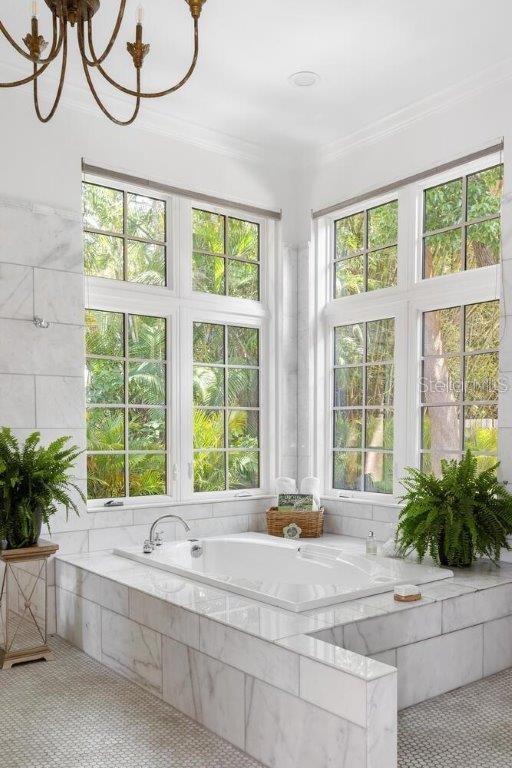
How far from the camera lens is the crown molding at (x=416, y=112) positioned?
3673 mm

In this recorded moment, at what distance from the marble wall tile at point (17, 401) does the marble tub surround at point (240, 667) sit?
2.70 feet

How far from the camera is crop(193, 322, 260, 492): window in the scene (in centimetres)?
452

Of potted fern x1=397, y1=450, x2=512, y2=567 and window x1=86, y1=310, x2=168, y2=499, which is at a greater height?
window x1=86, y1=310, x2=168, y2=499

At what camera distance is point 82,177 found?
13.2ft

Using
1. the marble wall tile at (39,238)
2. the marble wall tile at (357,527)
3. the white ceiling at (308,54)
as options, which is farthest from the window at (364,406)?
the marble wall tile at (39,238)

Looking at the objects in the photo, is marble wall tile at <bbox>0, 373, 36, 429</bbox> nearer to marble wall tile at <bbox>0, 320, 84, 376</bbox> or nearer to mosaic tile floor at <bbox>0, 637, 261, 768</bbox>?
marble wall tile at <bbox>0, 320, 84, 376</bbox>

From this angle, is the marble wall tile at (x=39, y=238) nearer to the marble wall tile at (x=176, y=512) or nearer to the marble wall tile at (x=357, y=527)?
the marble wall tile at (x=176, y=512)

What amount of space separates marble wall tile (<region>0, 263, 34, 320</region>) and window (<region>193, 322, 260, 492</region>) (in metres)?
1.15

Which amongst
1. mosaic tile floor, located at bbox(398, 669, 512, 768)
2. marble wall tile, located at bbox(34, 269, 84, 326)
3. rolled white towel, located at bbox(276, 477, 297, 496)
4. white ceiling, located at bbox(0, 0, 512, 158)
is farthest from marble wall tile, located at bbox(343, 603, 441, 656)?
white ceiling, located at bbox(0, 0, 512, 158)

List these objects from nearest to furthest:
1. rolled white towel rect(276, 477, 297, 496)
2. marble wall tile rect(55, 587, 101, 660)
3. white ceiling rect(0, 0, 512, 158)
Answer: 1. white ceiling rect(0, 0, 512, 158)
2. marble wall tile rect(55, 587, 101, 660)
3. rolled white towel rect(276, 477, 297, 496)

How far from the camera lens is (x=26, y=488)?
328 cm

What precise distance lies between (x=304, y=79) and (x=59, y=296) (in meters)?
→ 1.79

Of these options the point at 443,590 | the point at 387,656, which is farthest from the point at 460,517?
the point at 387,656

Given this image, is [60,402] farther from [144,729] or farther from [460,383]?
[460,383]
